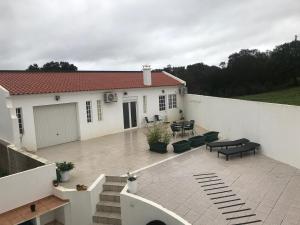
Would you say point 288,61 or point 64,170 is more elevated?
point 288,61

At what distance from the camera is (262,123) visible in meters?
14.7

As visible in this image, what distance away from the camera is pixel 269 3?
15.9 metres

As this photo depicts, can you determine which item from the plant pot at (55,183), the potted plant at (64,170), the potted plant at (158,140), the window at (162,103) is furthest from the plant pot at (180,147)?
the window at (162,103)

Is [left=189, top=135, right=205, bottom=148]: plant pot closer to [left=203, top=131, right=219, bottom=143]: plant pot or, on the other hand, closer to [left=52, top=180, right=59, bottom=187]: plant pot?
[left=203, top=131, right=219, bottom=143]: plant pot

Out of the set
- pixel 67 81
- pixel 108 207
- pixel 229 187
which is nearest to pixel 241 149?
pixel 229 187

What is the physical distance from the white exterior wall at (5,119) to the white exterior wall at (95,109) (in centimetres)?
45

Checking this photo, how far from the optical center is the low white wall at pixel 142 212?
8484 mm

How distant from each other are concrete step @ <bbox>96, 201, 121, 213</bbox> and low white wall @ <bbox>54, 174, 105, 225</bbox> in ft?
0.62

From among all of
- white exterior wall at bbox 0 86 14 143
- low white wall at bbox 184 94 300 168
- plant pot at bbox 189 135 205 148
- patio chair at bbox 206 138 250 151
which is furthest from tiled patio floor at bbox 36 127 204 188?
low white wall at bbox 184 94 300 168

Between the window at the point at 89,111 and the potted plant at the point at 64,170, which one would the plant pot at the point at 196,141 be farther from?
the potted plant at the point at 64,170

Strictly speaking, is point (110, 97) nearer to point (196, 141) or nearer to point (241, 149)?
point (196, 141)

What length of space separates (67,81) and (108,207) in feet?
36.1

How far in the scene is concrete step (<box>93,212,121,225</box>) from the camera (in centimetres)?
1034

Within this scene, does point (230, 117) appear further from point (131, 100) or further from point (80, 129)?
point (80, 129)
